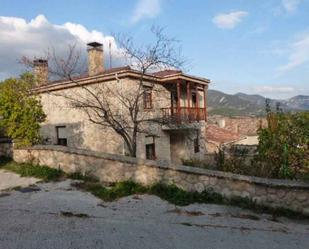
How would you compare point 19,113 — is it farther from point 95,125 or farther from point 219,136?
point 219,136

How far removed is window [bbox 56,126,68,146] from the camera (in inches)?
810

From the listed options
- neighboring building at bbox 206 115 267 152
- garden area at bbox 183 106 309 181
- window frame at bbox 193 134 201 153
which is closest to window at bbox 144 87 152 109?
neighboring building at bbox 206 115 267 152

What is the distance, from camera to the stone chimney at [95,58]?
2156 centimetres

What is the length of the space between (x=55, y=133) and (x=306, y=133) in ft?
50.1

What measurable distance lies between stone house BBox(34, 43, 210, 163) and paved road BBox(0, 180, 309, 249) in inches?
383

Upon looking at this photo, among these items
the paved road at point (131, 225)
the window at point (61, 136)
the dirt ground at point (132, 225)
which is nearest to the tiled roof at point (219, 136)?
the window at point (61, 136)

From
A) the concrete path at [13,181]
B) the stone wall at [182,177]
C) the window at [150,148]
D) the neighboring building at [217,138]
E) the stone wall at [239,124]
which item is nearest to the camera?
the stone wall at [182,177]

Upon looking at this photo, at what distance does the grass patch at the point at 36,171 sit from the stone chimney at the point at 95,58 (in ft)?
32.5

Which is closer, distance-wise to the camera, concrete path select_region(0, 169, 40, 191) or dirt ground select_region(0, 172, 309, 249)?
dirt ground select_region(0, 172, 309, 249)

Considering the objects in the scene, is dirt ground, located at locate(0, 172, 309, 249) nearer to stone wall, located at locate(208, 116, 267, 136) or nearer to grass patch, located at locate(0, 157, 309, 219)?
grass patch, located at locate(0, 157, 309, 219)

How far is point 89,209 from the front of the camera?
766 centimetres

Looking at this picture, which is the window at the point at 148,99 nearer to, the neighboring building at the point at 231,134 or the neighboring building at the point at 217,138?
the neighboring building at the point at 231,134

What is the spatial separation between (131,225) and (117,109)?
11886mm

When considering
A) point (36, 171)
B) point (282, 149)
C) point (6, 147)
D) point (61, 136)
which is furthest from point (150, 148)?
point (282, 149)
